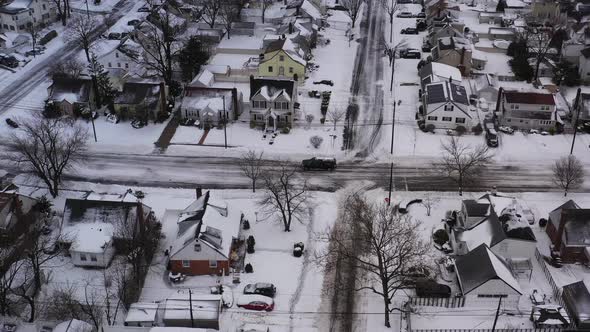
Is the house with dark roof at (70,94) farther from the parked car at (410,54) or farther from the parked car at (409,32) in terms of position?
the parked car at (409,32)

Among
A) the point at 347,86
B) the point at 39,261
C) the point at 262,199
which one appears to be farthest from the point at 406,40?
the point at 39,261

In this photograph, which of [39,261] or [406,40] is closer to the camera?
[39,261]

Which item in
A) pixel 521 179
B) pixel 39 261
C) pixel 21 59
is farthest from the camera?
pixel 21 59

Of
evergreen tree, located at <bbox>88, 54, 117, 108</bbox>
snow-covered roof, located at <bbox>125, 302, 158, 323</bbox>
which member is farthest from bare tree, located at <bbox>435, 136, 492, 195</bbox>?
evergreen tree, located at <bbox>88, 54, 117, 108</bbox>

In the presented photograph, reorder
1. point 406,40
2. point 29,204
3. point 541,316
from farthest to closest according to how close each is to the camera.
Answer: point 406,40
point 29,204
point 541,316

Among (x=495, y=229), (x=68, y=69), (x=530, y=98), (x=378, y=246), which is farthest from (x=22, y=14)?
(x=495, y=229)

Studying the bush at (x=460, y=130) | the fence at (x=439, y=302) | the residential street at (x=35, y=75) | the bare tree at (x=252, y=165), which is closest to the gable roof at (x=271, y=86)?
the bare tree at (x=252, y=165)

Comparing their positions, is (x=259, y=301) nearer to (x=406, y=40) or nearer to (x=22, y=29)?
(x=406, y=40)

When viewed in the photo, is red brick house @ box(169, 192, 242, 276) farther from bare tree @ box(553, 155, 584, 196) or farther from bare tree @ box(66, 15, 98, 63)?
bare tree @ box(66, 15, 98, 63)
